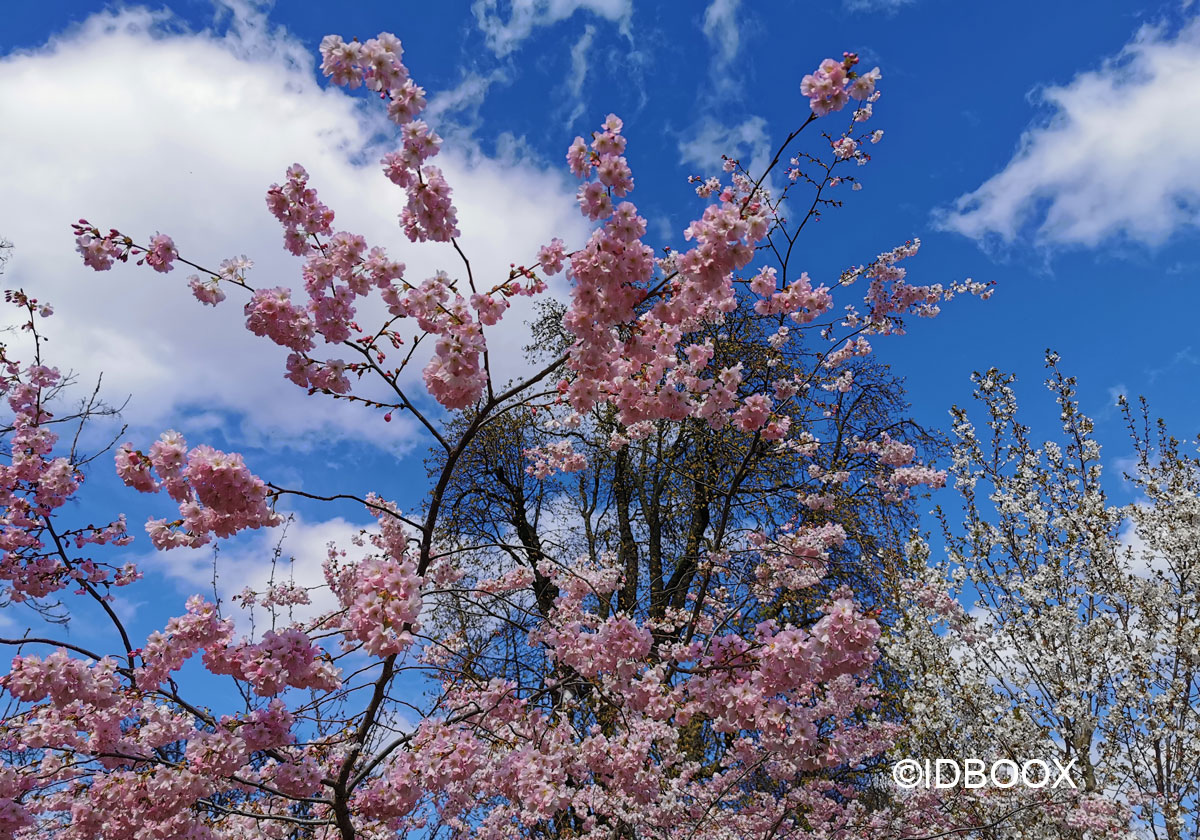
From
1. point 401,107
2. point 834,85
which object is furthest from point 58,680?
point 834,85

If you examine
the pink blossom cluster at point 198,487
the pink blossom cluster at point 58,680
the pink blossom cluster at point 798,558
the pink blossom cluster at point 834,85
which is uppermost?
the pink blossom cluster at point 834,85

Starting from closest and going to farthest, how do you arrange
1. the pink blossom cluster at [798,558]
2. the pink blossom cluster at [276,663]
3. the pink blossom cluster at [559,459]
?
the pink blossom cluster at [276,663] < the pink blossom cluster at [798,558] < the pink blossom cluster at [559,459]

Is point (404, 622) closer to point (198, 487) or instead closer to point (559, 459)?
point (198, 487)

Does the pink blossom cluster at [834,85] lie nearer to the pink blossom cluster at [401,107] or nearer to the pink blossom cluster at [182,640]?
the pink blossom cluster at [401,107]

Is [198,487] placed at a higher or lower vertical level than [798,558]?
lower

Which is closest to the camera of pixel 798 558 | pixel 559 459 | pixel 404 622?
pixel 404 622

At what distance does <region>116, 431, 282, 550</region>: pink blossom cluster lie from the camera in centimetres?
314

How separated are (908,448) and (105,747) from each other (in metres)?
6.84

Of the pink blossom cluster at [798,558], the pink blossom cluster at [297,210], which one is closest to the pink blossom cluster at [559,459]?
the pink blossom cluster at [798,558]

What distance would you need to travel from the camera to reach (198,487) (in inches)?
124

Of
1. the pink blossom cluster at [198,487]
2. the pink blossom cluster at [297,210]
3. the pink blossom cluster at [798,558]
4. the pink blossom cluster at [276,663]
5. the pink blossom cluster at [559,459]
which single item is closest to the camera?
the pink blossom cluster at [198,487]

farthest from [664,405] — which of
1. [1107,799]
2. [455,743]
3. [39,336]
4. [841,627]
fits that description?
[39,336]

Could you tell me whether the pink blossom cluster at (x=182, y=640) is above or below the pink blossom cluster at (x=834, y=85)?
below

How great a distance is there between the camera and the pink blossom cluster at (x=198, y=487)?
10.3ft
